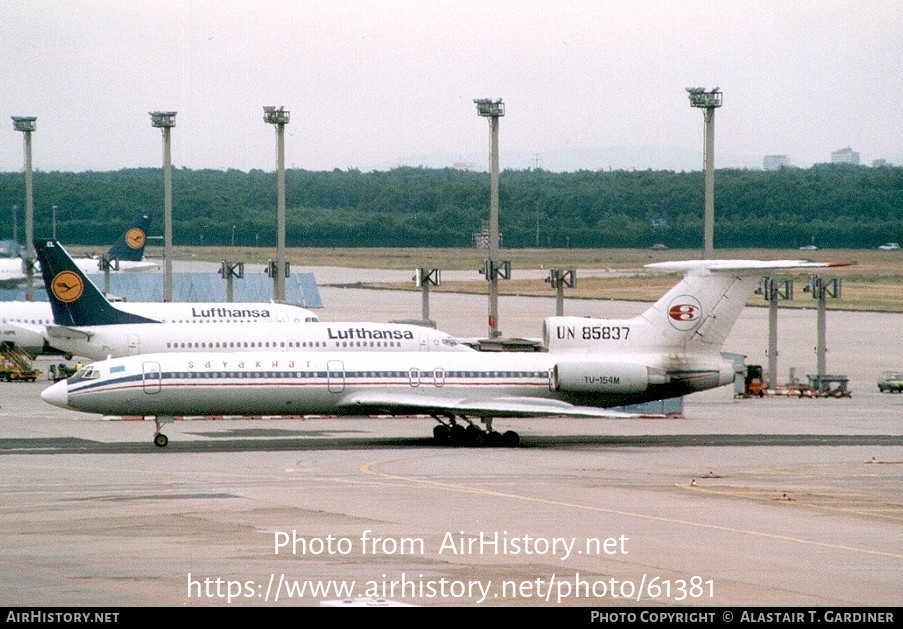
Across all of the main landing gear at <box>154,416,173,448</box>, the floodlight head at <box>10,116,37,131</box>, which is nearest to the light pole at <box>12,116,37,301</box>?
the floodlight head at <box>10,116,37,131</box>

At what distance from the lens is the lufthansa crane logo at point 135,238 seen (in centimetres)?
11962

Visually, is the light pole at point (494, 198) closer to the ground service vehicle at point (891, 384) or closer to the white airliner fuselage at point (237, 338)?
the white airliner fuselage at point (237, 338)

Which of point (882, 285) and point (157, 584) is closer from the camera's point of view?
point (157, 584)

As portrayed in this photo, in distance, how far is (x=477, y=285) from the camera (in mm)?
139875

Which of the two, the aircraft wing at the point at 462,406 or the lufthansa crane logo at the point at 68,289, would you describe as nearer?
the aircraft wing at the point at 462,406

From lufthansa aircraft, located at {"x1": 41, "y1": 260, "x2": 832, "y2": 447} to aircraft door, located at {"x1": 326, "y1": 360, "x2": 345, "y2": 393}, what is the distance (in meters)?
0.03

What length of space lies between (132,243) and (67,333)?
5966 cm

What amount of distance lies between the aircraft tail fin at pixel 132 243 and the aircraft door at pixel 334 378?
243 feet

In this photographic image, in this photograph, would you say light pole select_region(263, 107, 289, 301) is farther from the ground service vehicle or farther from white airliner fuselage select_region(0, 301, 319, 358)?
the ground service vehicle

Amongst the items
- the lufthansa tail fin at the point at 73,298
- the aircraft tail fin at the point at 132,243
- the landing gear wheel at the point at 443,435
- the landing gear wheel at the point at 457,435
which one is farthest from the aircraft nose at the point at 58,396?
the aircraft tail fin at the point at 132,243

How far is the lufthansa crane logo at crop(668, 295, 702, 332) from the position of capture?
162ft

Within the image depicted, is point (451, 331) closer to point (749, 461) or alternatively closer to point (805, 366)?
point (805, 366)
